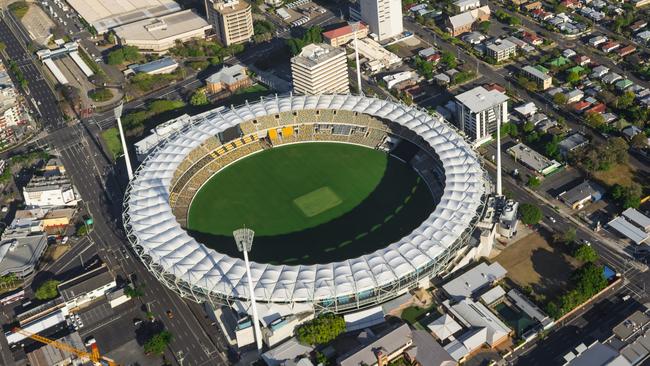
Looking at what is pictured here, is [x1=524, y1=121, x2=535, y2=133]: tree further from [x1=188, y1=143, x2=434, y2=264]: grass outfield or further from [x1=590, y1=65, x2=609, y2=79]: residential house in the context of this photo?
[x1=590, y1=65, x2=609, y2=79]: residential house

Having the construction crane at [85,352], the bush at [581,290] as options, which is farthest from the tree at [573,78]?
the construction crane at [85,352]

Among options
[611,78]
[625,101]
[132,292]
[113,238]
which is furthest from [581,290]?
[113,238]

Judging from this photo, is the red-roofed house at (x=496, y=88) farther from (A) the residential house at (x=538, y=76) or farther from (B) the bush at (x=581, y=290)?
(B) the bush at (x=581, y=290)

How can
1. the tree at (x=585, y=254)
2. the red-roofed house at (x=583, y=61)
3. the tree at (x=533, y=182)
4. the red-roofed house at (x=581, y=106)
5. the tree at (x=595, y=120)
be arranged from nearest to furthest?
the tree at (x=585, y=254), the tree at (x=533, y=182), the tree at (x=595, y=120), the red-roofed house at (x=581, y=106), the red-roofed house at (x=583, y=61)

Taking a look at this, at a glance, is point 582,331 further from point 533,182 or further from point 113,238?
point 113,238

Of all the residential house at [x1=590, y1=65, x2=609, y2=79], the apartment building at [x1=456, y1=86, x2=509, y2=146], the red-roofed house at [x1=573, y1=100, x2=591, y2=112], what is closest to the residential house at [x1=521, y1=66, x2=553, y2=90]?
the red-roofed house at [x1=573, y1=100, x2=591, y2=112]
